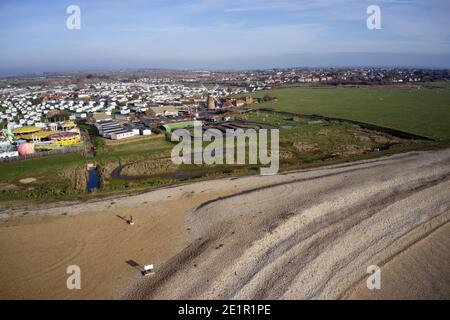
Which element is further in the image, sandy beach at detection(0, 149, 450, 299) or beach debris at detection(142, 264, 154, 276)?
beach debris at detection(142, 264, 154, 276)

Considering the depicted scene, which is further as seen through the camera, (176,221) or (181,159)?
(181,159)

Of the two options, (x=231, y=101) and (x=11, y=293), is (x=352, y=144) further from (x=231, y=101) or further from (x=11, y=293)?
(x=231, y=101)

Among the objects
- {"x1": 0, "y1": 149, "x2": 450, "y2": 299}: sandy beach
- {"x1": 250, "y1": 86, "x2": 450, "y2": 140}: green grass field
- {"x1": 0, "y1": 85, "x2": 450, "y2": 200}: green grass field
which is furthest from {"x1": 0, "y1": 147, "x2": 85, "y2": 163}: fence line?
{"x1": 250, "y1": 86, "x2": 450, "y2": 140}: green grass field

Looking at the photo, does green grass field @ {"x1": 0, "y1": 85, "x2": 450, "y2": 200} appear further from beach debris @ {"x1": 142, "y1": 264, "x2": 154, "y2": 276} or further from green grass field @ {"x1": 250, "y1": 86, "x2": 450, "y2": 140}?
beach debris @ {"x1": 142, "y1": 264, "x2": 154, "y2": 276}

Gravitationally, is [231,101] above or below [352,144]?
above

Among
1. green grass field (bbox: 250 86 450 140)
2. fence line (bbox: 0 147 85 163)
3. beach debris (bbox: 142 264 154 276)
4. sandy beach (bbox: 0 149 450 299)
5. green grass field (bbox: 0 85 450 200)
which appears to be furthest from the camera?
green grass field (bbox: 250 86 450 140)

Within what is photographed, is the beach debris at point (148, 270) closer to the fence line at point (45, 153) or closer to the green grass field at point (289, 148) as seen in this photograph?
the green grass field at point (289, 148)

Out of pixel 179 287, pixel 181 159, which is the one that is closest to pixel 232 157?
pixel 181 159

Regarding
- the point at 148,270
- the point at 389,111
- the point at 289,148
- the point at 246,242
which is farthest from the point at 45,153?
the point at 389,111

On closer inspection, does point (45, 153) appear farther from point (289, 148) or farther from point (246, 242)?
point (246, 242)
